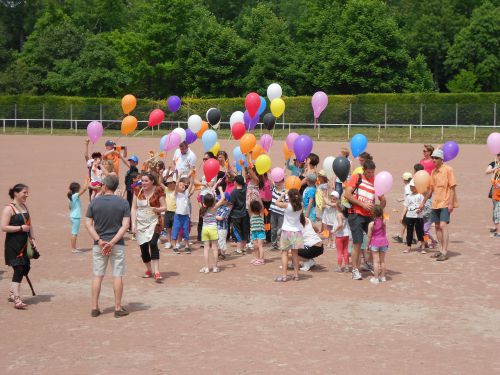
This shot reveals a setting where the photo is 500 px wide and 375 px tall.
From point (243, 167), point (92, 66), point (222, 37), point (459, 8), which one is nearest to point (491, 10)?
point (459, 8)

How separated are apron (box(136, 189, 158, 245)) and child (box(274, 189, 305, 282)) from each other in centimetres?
185

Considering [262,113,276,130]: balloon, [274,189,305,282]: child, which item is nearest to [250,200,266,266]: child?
[274,189,305,282]: child

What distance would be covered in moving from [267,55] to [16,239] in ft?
153

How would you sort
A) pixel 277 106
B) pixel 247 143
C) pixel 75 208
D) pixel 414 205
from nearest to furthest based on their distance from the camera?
pixel 414 205 < pixel 75 208 < pixel 247 143 < pixel 277 106

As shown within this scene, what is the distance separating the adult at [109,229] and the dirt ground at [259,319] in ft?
1.73

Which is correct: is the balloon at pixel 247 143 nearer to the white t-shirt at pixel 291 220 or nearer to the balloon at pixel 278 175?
the balloon at pixel 278 175

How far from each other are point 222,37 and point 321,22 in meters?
9.72

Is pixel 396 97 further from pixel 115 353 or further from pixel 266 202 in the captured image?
pixel 115 353

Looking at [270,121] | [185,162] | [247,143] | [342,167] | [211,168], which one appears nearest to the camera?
[342,167]

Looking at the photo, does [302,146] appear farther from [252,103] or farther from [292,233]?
[292,233]

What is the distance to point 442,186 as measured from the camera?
11523 mm

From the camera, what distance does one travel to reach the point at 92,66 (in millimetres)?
56312

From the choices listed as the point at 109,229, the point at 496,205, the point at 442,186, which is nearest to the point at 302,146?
the point at 442,186

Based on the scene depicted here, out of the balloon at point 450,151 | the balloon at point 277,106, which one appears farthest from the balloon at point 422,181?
the balloon at point 277,106
